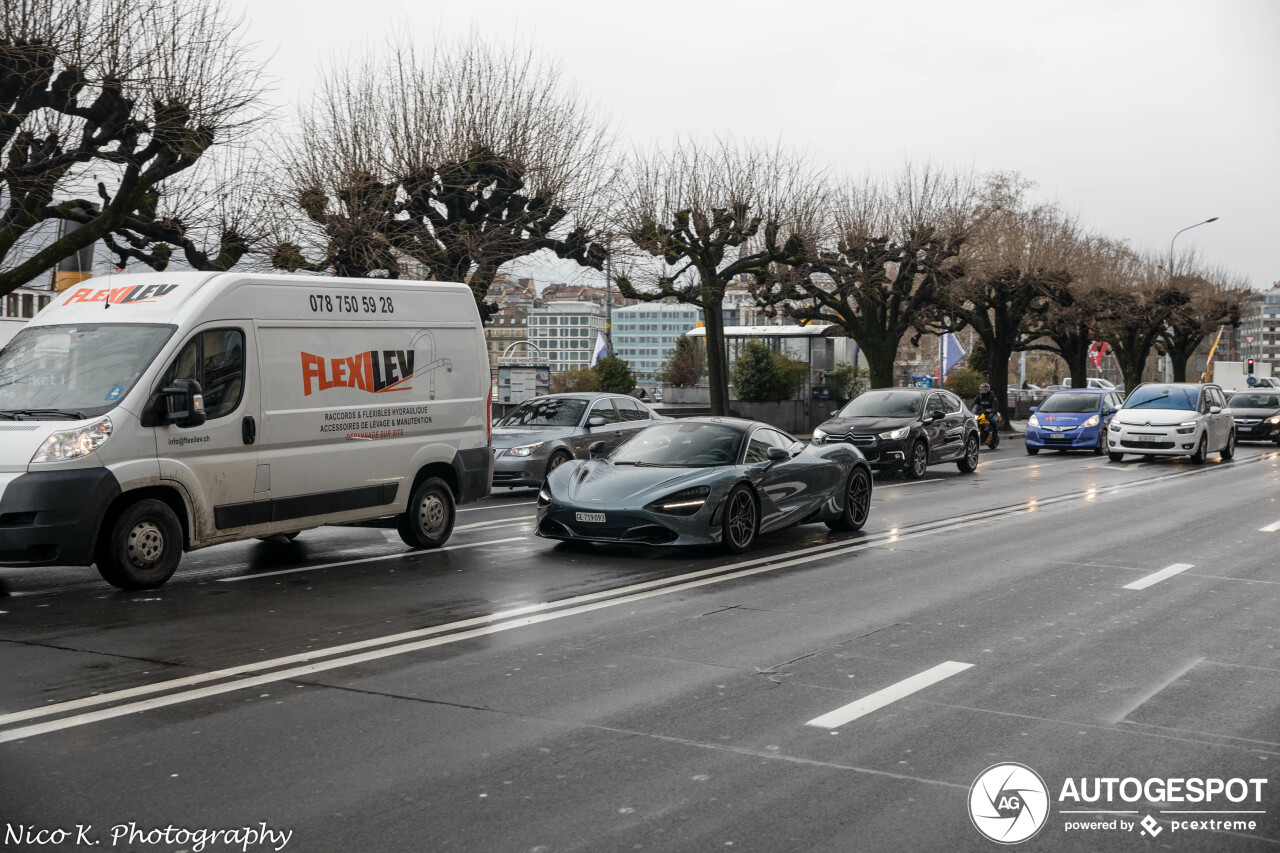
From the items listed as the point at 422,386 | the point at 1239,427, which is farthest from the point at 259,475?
the point at 1239,427

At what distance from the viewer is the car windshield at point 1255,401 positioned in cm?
3394

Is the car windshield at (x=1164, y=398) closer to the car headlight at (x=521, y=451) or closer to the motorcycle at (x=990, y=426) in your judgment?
the motorcycle at (x=990, y=426)

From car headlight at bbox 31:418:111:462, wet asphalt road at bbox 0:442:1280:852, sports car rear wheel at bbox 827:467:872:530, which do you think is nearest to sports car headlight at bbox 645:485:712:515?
wet asphalt road at bbox 0:442:1280:852

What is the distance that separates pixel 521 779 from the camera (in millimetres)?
4805

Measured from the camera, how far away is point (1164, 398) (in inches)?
1065

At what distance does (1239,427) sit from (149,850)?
34818 mm

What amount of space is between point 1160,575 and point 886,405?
1234 cm

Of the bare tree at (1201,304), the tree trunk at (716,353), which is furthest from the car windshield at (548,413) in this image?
the bare tree at (1201,304)

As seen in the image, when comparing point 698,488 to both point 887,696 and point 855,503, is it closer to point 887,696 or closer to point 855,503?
point 855,503

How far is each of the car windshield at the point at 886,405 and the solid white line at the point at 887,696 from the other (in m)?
15.9

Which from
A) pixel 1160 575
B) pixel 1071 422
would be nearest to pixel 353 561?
pixel 1160 575

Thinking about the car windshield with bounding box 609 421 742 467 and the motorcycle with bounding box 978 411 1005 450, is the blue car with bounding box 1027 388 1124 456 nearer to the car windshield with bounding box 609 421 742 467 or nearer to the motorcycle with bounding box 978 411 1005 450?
the motorcycle with bounding box 978 411 1005 450

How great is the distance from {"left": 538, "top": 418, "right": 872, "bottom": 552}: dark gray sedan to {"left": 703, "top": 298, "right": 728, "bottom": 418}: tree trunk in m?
17.2

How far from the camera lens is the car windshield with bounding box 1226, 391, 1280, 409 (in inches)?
1336
